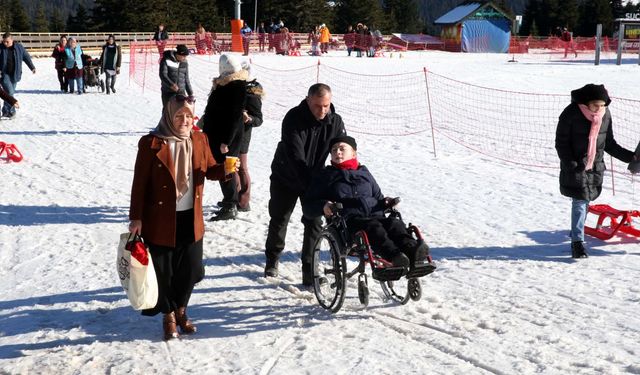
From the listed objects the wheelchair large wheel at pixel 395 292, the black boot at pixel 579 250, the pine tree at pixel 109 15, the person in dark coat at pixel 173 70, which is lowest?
the wheelchair large wheel at pixel 395 292

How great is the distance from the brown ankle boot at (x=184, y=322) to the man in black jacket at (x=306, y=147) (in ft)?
3.91

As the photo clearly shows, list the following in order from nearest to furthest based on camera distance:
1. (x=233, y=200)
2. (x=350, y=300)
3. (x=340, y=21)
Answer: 1. (x=350, y=300)
2. (x=233, y=200)
3. (x=340, y=21)

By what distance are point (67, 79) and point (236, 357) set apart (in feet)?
60.6

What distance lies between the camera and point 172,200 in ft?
14.9

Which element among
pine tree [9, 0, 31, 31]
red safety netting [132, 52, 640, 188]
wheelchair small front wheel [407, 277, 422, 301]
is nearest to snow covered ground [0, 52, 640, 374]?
wheelchair small front wheel [407, 277, 422, 301]

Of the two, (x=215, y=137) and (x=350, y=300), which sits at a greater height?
Result: (x=215, y=137)

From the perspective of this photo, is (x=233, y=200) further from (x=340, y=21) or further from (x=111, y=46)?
(x=340, y=21)

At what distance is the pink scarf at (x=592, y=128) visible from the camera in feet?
21.1

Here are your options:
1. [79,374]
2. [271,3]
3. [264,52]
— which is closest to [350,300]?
[79,374]

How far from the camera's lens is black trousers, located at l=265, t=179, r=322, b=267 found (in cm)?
575

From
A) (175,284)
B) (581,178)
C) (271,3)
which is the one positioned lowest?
(175,284)

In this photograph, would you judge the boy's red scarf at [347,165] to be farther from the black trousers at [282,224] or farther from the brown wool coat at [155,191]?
the brown wool coat at [155,191]

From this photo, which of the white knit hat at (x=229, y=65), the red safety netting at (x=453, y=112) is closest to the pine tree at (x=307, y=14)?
the red safety netting at (x=453, y=112)

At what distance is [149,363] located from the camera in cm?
450
